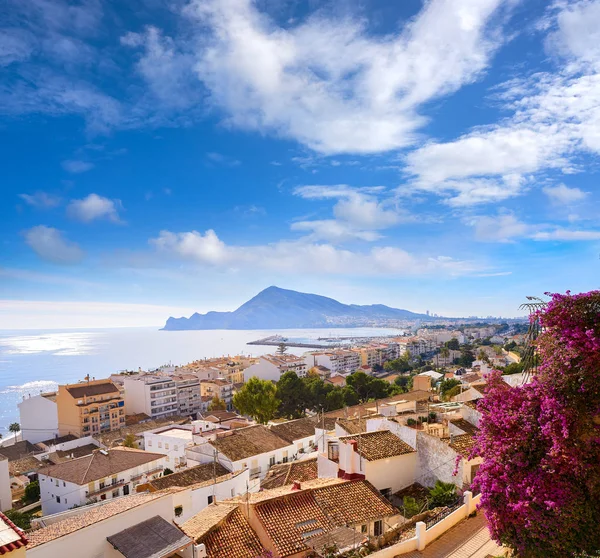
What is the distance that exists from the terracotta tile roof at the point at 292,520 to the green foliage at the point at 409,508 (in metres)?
2.45

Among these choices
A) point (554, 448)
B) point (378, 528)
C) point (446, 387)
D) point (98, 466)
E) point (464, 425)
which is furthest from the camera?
point (446, 387)

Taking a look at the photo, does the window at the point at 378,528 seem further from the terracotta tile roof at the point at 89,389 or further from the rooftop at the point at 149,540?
the terracotta tile roof at the point at 89,389

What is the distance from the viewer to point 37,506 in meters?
28.4

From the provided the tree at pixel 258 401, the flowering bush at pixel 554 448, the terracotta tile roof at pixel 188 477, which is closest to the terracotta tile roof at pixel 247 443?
the terracotta tile roof at pixel 188 477

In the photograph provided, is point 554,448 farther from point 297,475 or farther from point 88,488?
point 88,488

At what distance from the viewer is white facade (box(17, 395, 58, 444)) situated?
175 feet

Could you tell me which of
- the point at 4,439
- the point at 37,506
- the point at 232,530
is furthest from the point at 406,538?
the point at 4,439

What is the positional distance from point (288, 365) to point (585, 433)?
76.1m

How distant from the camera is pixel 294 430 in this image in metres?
31.2

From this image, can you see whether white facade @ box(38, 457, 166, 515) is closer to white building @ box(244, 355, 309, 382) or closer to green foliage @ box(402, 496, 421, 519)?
green foliage @ box(402, 496, 421, 519)

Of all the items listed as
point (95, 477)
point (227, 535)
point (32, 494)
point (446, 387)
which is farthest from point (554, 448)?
point (446, 387)

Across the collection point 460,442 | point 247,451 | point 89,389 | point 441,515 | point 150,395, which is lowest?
point 150,395

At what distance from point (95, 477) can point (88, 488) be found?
2.16 feet

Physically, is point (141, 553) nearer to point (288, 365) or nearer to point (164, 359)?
point (288, 365)
